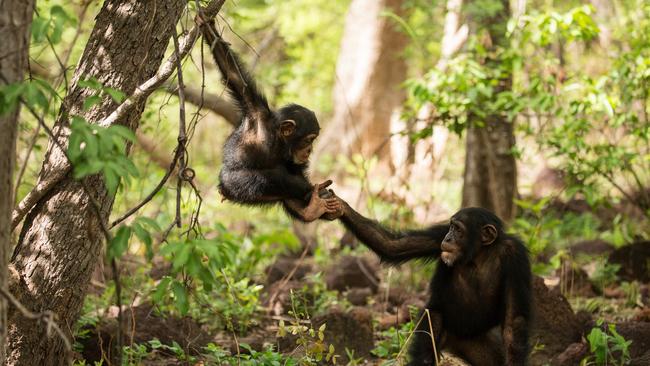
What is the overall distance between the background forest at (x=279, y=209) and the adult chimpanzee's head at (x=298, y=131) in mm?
420

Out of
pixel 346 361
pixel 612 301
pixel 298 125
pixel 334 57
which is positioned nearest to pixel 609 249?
pixel 612 301

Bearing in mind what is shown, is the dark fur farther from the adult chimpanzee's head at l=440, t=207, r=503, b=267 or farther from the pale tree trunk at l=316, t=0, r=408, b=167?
the pale tree trunk at l=316, t=0, r=408, b=167

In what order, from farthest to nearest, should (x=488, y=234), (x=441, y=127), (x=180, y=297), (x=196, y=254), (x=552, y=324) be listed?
(x=441, y=127), (x=552, y=324), (x=488, y=234), (x=180, y=297), (x=196, y=254)

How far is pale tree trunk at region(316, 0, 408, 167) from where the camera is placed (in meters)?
15.9

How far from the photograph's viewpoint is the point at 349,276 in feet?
27.9

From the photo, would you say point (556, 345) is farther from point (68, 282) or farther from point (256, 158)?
point (68, 282)

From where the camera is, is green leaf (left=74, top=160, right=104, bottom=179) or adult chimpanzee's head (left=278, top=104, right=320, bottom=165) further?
adult chimpanzee's head (left=278, top=104, right=320, bottom=165)

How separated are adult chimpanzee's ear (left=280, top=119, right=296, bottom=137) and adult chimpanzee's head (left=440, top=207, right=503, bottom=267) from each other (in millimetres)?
1271

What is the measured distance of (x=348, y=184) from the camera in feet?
50.6

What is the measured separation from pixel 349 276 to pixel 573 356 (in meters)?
3.10

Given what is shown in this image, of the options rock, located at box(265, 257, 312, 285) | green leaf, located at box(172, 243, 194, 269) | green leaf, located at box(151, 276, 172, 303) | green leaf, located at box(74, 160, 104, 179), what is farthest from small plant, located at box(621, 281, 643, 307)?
green leaf, located at box(74, 160, 104, 179)

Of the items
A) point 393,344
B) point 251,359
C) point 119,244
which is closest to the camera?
point 119,244

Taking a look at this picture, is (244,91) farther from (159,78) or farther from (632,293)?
(632,293)

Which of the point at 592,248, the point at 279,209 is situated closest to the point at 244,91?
the point at 279,209
